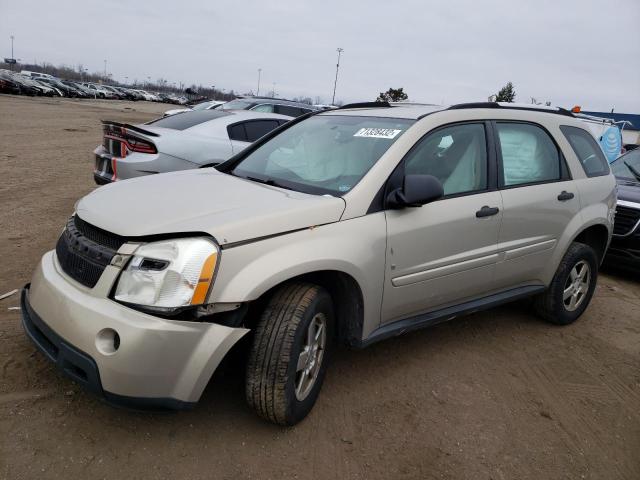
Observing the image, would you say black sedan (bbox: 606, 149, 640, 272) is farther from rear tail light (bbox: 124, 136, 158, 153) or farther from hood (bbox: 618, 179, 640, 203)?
rear tail light (bbox: 124, 136, 158, 153)

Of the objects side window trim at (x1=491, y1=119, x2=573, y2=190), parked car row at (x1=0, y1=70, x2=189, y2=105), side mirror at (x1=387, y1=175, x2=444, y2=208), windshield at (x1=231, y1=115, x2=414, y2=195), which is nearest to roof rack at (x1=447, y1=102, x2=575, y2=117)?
side window trim at (x1=491, y1=119, x2=573, y2=190)

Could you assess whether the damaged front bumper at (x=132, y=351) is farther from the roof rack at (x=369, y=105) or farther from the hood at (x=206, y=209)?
the roof rack at (x=369, y=105)

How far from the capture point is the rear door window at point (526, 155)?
147 inches

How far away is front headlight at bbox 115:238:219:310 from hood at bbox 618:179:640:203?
566 cm

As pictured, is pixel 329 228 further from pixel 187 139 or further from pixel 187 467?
pixel 187 139

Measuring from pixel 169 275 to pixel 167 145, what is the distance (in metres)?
4.11

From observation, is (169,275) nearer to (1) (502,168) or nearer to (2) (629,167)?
(1) (502,168)

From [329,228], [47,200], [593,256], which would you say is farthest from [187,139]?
[593,256]

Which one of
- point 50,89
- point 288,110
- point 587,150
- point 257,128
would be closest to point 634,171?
point 587,150

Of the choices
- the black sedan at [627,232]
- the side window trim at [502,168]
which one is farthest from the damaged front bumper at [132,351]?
the black sedan at [627,232]

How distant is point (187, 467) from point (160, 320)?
73 centimetres

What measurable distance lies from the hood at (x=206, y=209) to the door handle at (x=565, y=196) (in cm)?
215

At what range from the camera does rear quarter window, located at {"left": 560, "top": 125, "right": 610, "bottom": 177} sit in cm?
433

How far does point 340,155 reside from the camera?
10.9ft
